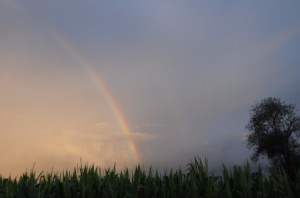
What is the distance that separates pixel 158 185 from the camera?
32.1 feet

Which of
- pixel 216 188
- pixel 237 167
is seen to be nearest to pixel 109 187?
pixel 216 188

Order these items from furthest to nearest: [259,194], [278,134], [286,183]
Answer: [278,134]
[286,183]
[259,194]

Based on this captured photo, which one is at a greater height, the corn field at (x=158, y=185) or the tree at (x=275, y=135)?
the tree at (x=275, y=135)

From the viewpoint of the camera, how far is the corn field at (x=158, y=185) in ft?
29.9

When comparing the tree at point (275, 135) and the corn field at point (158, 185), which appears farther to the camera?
the tree at point (275, 135)

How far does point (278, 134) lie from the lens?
190 feet

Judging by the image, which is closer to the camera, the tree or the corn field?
the corn field

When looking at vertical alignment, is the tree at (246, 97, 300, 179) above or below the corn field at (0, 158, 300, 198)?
above

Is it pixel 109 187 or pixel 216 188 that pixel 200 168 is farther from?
pixel 109 187

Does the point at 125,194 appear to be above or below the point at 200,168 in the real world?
below

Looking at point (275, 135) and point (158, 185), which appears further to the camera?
point (275, 135)

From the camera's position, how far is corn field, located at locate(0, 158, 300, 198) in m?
9.12

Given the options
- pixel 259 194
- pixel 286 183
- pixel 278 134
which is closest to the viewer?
pixel 259 194

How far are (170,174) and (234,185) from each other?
60.2 inches
